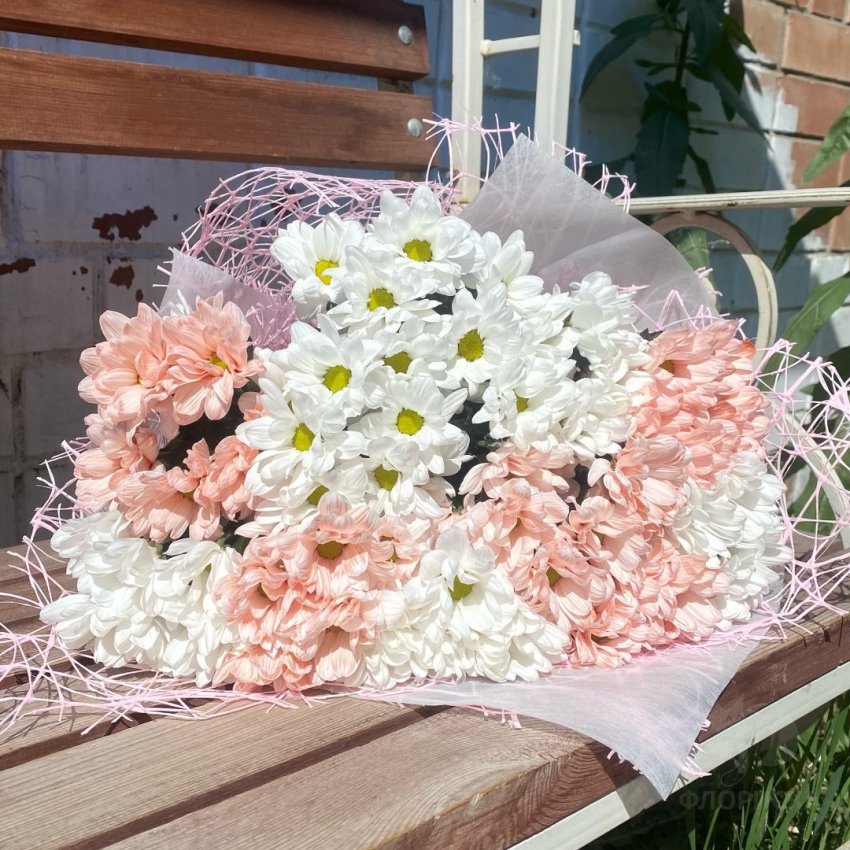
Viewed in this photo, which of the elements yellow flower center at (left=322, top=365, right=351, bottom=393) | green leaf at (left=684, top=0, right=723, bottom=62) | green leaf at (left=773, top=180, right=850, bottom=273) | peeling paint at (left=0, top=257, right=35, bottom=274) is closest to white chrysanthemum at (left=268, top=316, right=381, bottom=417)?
yellow flower center at (left=322, top=365, right=351, bottom=393)

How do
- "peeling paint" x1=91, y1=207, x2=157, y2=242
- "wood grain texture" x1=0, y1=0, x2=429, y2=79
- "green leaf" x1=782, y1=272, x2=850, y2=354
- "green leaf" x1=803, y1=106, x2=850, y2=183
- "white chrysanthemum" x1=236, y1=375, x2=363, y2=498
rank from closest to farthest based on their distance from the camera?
"white chrysanthemum" x1=236, y1=375, x2=363, y2=498
"wood grain texture" x1=0, y1=0, x2=429, y2=79
"peeling paint" x1=91, y1=207, x2=157, y2=242
"green leaf" x1=782, y1=272, x2=850, y2=354
"green leaf" x1=803, y1=106, x2=850, y2=183

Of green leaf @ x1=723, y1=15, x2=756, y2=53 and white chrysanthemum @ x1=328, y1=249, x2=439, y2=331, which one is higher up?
green leaf @ x1=723, y1=15, x2=756, y2=53

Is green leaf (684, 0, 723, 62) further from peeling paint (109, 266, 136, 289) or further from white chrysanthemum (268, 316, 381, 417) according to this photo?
white chrysanthemum (268, 316, 381, 417)

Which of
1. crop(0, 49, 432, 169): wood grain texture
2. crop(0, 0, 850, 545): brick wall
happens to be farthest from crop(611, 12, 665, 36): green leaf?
crop(0, 49, 432, 169): wood grain texture

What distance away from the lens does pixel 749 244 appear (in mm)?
1247

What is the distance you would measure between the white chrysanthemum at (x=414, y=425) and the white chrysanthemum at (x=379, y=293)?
61mm

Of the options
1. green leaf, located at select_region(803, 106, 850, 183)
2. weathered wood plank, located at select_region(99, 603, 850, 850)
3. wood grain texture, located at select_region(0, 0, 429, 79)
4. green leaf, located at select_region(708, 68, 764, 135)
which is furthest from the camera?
green leaf, located at select_region(708, 68, 764, 135)

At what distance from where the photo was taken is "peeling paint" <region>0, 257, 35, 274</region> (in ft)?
5.38

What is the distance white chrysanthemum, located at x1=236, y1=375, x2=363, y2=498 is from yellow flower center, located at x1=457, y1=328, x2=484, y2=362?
0.44ft

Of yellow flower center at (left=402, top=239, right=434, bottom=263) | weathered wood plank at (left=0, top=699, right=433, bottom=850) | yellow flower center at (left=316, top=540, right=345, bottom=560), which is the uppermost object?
yellow flower center at (left=402, top=239, right=434, bottom=263)

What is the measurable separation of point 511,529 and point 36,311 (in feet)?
4.02

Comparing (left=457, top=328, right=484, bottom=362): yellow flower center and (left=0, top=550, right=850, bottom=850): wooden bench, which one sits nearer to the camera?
(left=0, top=550, right=850, bottom=850): wooden bench

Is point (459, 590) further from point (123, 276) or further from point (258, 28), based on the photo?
point (123, 276)

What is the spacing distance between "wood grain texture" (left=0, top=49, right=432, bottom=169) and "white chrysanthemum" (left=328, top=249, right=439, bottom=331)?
763mm
